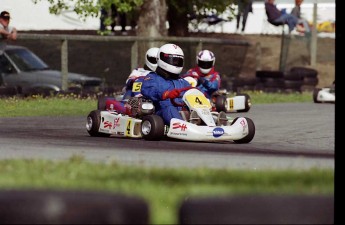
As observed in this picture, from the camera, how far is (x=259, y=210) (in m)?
4.48

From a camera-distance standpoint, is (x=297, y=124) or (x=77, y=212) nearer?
(x=77, y=212)

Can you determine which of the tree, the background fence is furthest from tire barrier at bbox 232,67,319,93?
the tree

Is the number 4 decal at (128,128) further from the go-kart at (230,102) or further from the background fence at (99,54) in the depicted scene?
the background fence at (99,54)

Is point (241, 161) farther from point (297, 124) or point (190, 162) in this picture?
point (297, 124)

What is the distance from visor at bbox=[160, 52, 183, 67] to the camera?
13.1m

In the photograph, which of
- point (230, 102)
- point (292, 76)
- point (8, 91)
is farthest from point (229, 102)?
point (292, 76)

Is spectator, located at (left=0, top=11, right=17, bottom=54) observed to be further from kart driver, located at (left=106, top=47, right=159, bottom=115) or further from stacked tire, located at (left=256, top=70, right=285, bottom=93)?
stacked tire, located at (left=256, top=70, right=285, bottom=93)

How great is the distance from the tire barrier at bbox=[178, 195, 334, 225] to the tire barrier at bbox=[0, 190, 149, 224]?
0.21m

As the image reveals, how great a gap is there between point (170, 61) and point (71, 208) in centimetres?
866

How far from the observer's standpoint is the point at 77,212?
176 inches

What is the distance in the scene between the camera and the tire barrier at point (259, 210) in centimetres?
446

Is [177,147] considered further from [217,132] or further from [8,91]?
[8,91]
